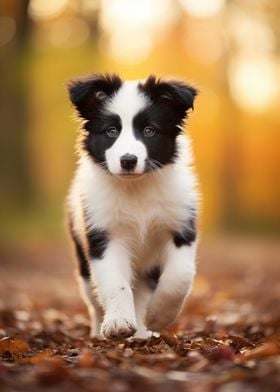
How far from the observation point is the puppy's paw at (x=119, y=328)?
16.4ft

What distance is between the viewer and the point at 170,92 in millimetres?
5672

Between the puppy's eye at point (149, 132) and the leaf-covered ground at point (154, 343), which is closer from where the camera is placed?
the leaf-covered ground at point (154, 343)

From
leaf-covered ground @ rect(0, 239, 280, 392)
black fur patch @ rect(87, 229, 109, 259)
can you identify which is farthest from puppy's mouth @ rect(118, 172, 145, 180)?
leaf-covered ground @ rect(0, 239, 280, 392)

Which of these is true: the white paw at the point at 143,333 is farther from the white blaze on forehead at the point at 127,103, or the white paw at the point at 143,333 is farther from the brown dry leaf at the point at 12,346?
the white blaze on forehead at the point at 127,103

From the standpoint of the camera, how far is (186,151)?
6008 millimetres

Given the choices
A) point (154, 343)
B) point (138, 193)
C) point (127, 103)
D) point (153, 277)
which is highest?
point (127, 103)

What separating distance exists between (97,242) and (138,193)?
0.47m

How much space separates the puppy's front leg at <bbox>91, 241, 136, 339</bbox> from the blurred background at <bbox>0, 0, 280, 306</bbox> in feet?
28.3

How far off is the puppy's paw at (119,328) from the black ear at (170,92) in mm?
1598

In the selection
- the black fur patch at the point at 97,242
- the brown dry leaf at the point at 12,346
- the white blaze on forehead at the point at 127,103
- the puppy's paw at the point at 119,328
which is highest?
the white blaze on forehead at the point at 127,103

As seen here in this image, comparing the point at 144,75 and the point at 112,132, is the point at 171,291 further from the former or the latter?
the point at 144,75

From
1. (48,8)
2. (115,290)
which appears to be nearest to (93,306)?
(115,290)

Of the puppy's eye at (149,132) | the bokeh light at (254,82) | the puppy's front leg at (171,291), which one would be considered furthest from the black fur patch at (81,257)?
the bokeh light at (254,82)

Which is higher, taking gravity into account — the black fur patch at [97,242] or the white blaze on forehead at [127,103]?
the white blaze on forehead at [127,103]
